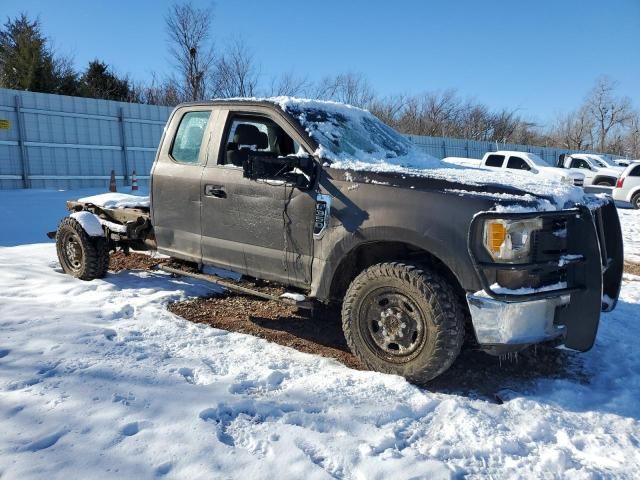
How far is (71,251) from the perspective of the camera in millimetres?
5758

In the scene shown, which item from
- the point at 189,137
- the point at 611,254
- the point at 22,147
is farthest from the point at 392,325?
the point at 22,147

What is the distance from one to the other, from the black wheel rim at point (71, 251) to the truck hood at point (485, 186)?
3455 mm

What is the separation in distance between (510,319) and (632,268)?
5.61 meters

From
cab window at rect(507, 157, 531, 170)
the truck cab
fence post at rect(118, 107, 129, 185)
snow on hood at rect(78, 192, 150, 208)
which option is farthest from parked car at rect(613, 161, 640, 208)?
fence post at rect(118, 107, 129, 185)

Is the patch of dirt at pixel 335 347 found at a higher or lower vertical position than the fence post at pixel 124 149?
lower

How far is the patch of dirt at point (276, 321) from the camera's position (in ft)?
13.3

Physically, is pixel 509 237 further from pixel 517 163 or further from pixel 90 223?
pixel 517 163

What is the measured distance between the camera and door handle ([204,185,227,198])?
4289 millimetres

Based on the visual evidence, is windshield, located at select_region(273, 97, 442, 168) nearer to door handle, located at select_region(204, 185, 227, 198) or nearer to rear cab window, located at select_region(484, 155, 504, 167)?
door handle, located at select_region(204, 185, 227, 198)

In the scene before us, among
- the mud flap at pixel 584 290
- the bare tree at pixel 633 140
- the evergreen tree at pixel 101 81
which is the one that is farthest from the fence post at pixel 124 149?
the bare tree at pixel 633 140

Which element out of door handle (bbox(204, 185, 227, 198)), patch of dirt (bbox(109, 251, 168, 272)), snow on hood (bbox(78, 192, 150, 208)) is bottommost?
patch of dirt (bbox(109, 251, 168, 272))

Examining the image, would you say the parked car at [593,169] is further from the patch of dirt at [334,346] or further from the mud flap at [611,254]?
the patch of dirt at [334,346]

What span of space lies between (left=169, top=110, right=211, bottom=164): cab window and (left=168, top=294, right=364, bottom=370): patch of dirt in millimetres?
1406

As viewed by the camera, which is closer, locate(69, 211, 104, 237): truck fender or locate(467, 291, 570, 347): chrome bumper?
locate(467, 291, 570, 347): chrome bumper
